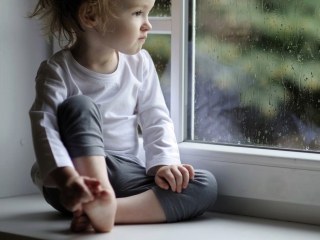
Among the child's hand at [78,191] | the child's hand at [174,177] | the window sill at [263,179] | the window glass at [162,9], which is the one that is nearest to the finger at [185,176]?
the child's hand at [174,177]

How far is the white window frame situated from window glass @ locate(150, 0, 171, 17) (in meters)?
0.02

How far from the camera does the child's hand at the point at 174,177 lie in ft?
4.75

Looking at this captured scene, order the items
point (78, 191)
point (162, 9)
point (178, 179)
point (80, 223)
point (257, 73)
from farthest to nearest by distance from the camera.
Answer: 1. point (162, 9)
2. point (257, 73)
3. point (178, 179)
4. point (80, 223)
5. point (78, 191)

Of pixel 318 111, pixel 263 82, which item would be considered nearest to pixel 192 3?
pixel 263 82

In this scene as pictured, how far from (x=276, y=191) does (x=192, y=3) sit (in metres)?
0.48

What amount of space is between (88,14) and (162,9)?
0.28 m

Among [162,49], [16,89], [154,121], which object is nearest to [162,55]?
[162,49]

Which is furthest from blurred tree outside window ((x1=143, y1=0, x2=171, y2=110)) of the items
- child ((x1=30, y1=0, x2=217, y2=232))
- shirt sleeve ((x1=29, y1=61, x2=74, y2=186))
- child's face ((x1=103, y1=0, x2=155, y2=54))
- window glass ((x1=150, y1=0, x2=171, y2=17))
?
shirt sleeve ((x1=29, y1=61, x2=74, y2=186))

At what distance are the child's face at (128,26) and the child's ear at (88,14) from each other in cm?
3

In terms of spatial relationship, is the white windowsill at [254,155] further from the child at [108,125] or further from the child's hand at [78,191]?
the child's hand at [78,191]

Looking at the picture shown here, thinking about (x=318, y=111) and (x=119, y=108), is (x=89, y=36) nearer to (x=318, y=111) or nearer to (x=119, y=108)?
(x=119, y=108)

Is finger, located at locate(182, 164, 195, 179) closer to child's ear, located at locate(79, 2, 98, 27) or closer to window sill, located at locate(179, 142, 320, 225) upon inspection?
window sill, located at locate(179, 142, 320, 225)

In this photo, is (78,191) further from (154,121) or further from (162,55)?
(162,55)

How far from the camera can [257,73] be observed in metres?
1.58
